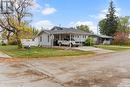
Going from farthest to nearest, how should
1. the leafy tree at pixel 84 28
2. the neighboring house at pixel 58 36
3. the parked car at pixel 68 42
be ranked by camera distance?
the leafy tree at pixel 84 28 < the neighboring house at pixel 58 36 < the parked car at pixel 68 42

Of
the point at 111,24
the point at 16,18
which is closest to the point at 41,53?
the point at 16,18

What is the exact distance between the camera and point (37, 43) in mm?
56469

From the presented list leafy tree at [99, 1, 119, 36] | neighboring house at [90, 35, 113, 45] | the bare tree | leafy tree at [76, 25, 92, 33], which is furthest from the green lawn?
leafy tree at [76, 25, 92, 33]

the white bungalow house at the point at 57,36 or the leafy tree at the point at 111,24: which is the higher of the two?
the leafy tree at the point at 111,24

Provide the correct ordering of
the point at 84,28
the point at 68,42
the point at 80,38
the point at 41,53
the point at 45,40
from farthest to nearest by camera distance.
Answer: the point at 84,28, the point at 45,40, the point at 80,38, the point at 68,42, the point at 41,53

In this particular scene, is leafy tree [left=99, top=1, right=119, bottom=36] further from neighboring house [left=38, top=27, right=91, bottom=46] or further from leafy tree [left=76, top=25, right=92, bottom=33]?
neighboring house [left=38, top=27, right=91, bottom=46]

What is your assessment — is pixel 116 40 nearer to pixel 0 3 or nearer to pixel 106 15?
pixel 106 15

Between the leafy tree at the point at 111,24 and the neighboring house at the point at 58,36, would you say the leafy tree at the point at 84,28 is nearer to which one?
the leafy tree at the point at 111,24

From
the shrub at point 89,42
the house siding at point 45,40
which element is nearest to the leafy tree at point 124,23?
the shrub at point 89,42

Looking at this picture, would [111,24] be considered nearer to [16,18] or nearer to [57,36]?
[57,36]

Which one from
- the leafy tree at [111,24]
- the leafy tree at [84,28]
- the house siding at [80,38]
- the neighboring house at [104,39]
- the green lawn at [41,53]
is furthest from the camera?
the leafy tree at [84,28]

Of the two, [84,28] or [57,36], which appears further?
[84,28]

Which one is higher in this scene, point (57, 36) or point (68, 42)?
point (57, 36)

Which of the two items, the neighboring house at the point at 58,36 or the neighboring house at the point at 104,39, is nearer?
the neighboring house at the point at 58,36
